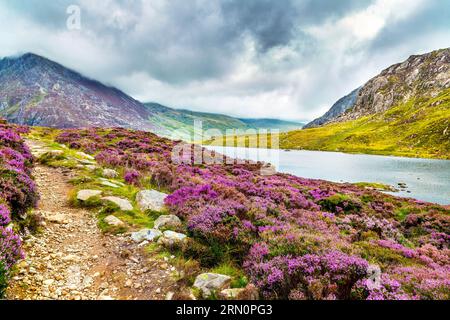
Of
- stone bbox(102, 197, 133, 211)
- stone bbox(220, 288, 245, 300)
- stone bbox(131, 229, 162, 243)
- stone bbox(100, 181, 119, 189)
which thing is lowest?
stone bbox(220, 288, 245, 300)

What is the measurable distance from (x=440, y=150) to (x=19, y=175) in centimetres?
14960

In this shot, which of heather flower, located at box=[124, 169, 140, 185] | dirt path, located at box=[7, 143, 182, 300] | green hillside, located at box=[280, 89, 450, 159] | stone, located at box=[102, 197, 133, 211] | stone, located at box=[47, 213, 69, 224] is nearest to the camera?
dirt path, located at box=[7, 143, 182, 300]

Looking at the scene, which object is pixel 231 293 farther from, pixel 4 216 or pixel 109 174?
pixel 109 174

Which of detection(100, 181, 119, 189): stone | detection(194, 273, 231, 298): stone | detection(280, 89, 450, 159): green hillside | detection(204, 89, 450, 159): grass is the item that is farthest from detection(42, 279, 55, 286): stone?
detection(280, 89, 450, 159): green hillside

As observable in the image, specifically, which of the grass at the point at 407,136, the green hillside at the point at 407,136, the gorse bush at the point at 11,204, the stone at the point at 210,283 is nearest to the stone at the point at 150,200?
the gorse bush at the point at 11,204

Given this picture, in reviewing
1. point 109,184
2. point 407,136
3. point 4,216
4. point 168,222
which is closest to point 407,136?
point 407,136

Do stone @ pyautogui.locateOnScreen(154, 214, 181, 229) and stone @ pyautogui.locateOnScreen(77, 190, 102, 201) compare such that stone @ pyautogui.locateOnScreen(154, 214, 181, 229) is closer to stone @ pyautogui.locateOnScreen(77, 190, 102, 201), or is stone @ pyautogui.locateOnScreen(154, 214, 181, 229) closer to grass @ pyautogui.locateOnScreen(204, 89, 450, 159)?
stone @ pyautogui.locateOnScreen(77, 190, 102, 201)

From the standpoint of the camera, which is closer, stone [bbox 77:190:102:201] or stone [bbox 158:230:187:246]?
stone [bbox 158:230:187:246]

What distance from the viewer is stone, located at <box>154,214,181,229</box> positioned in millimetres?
8695

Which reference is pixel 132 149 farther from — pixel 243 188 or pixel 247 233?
pixel 247 233

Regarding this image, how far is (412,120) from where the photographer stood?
164 meters

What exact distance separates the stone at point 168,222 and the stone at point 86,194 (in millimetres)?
3856

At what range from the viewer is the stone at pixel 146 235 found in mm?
7688

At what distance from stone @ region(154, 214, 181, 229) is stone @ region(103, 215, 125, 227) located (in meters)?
1.27
